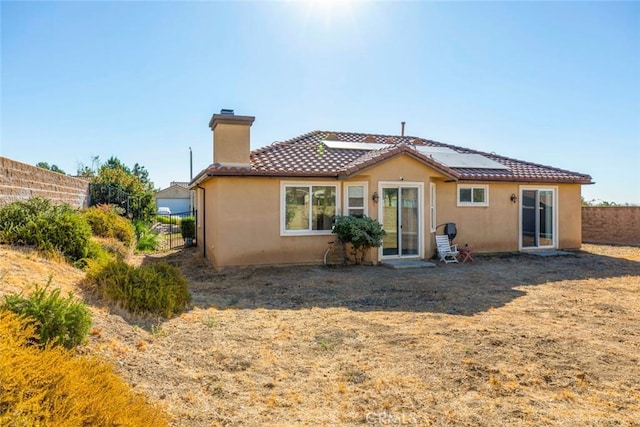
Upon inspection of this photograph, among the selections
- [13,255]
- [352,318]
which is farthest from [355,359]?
[13,255]

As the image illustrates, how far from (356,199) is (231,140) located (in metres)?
4.68

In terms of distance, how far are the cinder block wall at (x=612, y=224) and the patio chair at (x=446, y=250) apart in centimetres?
1185

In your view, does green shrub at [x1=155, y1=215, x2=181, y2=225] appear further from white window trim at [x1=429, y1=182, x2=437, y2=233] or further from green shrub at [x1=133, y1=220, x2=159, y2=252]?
white window trim at [x1=429, y1=182, x2=437, y2=233]

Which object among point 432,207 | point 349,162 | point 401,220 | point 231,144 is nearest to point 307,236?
point 349,162

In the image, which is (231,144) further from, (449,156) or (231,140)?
(449,156)

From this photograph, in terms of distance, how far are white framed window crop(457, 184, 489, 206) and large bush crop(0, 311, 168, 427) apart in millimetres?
14240

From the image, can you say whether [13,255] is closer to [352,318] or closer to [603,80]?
[352,318]

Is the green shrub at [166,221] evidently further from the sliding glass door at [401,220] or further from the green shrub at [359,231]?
the sliding glass door at [401,220]

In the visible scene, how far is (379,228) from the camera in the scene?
12.8 m

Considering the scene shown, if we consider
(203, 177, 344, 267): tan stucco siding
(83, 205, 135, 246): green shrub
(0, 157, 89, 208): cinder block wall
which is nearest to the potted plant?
(0, 157, 89, 208): cinder block wall

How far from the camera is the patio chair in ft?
46.7

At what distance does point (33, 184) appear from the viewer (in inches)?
468

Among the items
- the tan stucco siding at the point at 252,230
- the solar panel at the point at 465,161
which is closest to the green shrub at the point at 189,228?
the tan stucco siding at the point at 252,230

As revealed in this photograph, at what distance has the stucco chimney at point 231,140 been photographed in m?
12.4
